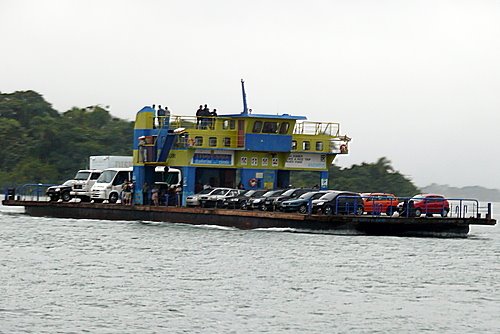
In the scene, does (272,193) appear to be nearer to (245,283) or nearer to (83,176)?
(83,176)

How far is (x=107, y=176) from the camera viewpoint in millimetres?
68438

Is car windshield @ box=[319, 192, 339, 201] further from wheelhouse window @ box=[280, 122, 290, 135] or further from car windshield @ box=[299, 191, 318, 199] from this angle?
wheelhouse window @ box=[280, 122, 290, 135]

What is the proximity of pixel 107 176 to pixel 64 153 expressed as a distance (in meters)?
56.7

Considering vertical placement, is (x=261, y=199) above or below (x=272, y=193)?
below

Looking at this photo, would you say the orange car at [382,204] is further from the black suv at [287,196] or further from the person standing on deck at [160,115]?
the person standing on deck at [160,115]

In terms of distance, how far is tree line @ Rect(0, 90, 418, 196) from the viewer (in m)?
119

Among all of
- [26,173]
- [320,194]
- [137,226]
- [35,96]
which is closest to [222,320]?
[320,194]

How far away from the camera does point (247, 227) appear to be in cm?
5516

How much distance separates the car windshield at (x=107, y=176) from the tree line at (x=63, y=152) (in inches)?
1782

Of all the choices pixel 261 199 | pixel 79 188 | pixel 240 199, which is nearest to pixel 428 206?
pixel 261 199

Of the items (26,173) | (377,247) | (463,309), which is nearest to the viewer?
(463,309)

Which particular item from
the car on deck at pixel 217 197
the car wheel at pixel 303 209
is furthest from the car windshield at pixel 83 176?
the car wheel at pixel 303 209

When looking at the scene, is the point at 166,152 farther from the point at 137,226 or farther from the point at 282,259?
the point at 282,259

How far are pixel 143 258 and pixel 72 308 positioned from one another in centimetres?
1239
